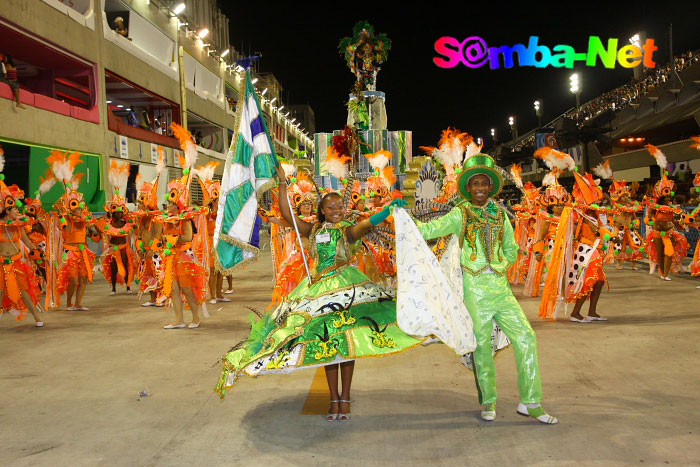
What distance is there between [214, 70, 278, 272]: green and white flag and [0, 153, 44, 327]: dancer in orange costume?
5.40 meters

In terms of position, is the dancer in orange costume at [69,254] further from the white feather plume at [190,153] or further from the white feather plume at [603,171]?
the white feather plume at [603,171]

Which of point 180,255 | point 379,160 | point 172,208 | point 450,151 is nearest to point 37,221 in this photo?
point 172,208

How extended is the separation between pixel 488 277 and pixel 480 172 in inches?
31.7

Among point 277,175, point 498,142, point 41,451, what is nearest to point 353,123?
point 277,175

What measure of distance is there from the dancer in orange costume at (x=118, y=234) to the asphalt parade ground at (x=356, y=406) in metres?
4.33

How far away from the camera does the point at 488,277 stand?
4.36 metres

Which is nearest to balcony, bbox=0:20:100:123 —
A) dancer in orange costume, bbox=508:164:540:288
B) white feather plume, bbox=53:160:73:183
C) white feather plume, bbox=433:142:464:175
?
white feather plume, bbox=53:160:73:183

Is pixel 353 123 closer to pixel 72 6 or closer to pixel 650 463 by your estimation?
pixel 72 6

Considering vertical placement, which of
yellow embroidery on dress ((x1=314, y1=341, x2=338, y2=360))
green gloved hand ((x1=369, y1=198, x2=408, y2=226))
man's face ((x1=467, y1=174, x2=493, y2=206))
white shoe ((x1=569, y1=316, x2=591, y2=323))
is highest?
man's face ((x1=467, y1=174, x2=493, y2=206))

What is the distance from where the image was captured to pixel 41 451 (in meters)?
4.01

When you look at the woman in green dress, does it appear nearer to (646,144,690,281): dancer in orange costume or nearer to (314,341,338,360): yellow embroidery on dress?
(314,341,338,360): yellow embroidery on dress

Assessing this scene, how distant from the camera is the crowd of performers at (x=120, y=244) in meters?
8.27

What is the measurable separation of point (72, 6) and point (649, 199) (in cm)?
1769

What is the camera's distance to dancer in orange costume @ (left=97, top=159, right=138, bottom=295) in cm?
1188
